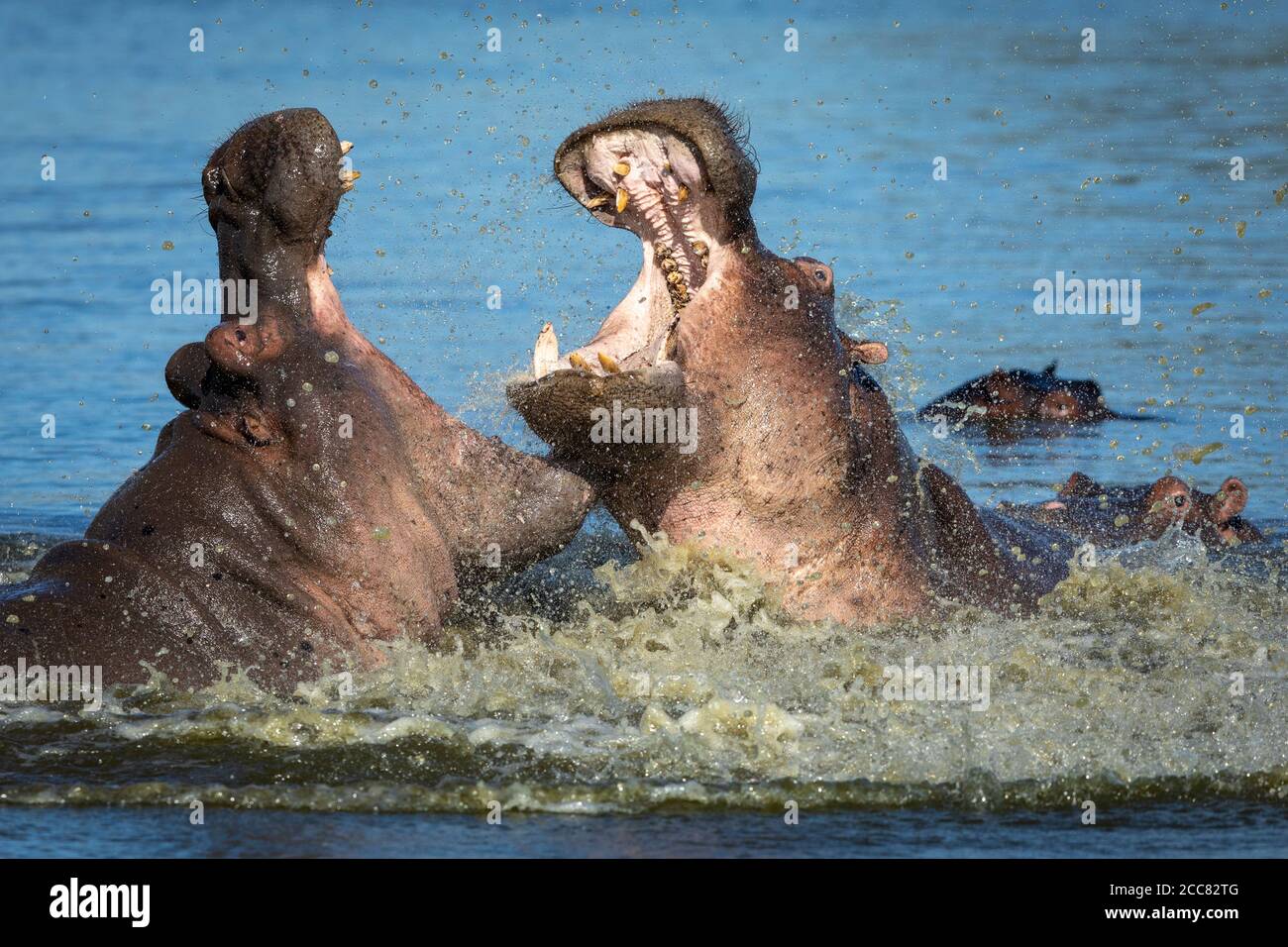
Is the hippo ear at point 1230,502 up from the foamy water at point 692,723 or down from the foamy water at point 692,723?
up

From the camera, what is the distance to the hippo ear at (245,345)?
677cm

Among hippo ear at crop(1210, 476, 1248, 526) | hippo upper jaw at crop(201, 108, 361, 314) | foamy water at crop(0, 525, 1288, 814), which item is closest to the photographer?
foamy water at crop(0, 525, 1288, 814)

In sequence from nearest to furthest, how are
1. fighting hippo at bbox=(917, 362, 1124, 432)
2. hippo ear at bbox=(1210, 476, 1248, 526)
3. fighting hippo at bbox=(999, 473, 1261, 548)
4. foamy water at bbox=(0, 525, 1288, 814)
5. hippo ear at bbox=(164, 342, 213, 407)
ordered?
foamy water at bbox=(0, 525, 1288, 814) < hippo ear at bbox=(164, 342, 213, 407) < fighting hippo at bbox=(999, 473, 1261, 548) < hippo ear at bbox=(1210, 476, 1248, 526) < fighting hippo at bbox=(917, 362, 1124, 432)

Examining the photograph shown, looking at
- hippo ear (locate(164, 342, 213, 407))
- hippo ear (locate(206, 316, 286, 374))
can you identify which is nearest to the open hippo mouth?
hippo ear (locate(206, 316, 286, 374))

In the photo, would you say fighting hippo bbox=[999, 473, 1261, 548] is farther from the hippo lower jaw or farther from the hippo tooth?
the hippo tooth

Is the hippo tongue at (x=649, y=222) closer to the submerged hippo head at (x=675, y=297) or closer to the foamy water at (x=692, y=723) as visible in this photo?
the submerged hippo head at (x=675, y=297)

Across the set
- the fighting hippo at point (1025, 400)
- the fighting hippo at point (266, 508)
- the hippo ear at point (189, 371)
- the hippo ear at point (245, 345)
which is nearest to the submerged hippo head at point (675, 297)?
the fighting hippo at point (266, 508)

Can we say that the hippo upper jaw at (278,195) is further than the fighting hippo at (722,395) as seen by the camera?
No

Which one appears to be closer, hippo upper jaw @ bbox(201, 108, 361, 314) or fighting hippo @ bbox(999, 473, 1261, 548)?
hippo upper jaw @ bbox(201, 108, 361, 314)

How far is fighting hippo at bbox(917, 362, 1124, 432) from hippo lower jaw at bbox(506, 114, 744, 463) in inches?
228

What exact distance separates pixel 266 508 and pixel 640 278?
169cm

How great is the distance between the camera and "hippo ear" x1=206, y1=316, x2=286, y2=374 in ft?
22.2

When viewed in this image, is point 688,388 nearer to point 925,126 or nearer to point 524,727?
point 524,727
